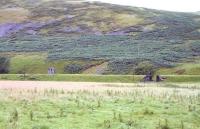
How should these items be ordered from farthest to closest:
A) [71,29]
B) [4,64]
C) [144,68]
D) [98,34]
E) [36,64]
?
[71,29] < [98,34] < [4,64] < [36,64] < [144,68]

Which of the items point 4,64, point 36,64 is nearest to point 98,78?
point 36,64

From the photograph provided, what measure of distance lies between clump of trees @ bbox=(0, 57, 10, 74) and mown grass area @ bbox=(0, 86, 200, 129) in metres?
53.2

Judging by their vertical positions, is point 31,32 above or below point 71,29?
below

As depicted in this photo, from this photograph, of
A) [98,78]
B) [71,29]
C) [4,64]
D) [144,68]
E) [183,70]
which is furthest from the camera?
[71,29]

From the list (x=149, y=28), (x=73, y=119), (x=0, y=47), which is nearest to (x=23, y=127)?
(x=73, y=119)

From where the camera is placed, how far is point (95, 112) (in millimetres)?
23422

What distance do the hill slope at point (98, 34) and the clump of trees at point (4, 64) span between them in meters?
3.48

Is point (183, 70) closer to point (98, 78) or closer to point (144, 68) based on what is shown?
point (144, 68)

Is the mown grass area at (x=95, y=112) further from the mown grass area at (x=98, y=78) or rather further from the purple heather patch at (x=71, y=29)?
the purple heather patch at (x=71, y=29)

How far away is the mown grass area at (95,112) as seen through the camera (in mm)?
21031

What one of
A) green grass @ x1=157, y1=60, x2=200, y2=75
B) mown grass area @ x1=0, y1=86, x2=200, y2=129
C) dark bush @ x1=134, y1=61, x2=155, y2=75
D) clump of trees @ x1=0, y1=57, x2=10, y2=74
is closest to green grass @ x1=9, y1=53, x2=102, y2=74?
clump of trees @ x1=0, y1=57, x2=10, y2=74

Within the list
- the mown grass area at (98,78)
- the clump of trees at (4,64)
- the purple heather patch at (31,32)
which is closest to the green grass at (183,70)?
the mown grass area at (98,78)

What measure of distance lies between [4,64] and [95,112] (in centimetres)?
6203

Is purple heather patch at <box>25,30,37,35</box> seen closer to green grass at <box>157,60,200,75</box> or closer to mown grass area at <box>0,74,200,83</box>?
green grass at <box>157,60,200,75</box>
